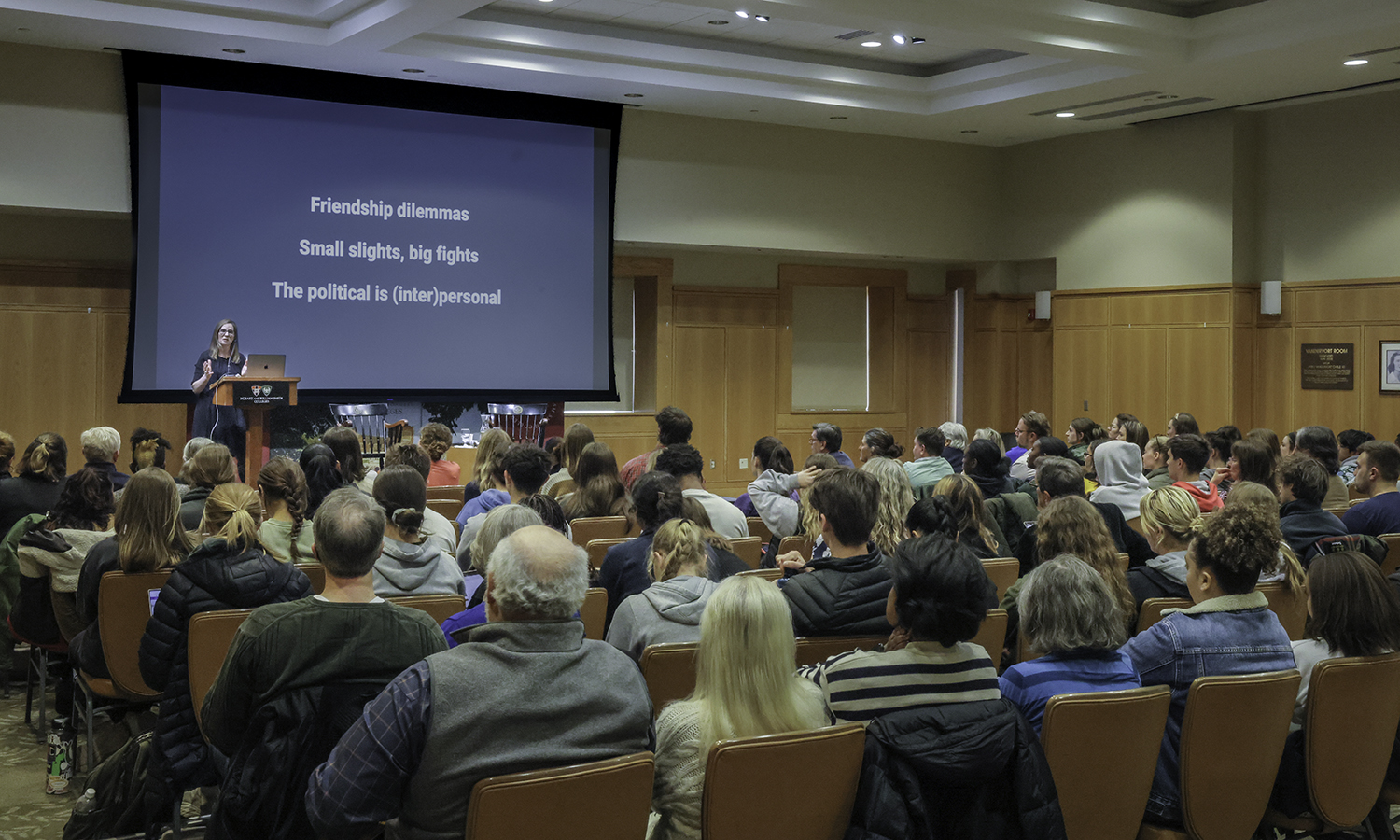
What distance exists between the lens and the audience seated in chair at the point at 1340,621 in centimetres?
325

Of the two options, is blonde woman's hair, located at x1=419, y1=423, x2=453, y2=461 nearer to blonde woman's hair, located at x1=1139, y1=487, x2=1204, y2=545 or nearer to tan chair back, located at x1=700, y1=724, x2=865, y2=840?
blonde woman's hair, located at x1=1139, y1=487, x2=1204, y2=545

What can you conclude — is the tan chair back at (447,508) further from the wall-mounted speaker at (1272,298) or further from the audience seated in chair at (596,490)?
the wall-mounted speaker at (1272,298)

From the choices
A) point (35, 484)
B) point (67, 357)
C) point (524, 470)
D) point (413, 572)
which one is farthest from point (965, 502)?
point (67, 357)

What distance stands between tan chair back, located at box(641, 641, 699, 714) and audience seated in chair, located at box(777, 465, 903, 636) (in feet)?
1.19

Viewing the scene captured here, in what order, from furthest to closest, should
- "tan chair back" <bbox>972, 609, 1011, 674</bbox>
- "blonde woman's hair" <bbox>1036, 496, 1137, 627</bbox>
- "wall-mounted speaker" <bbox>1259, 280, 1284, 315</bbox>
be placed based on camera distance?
"wall-mounted speaker" <bbox>1259, 280, 1284, 315</bbox> → "blonde woman's hair" <bbox>1036, 496, 1137, 627</bbox> → "tan chair back" <bbox>972, 609, 1011, 674</bbox>

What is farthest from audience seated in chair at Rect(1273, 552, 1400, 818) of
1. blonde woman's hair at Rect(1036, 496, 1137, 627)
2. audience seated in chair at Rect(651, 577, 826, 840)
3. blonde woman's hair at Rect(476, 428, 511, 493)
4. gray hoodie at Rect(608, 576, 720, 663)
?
blonde woman's hair at Rect(476, 428, 511, 493)

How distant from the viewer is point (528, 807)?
2.28 m

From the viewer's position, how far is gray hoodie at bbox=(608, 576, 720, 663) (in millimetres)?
3576

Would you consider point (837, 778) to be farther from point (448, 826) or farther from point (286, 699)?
point (286, 699)

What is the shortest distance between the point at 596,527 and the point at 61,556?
228 centimetres

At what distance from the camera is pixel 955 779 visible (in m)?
2.50

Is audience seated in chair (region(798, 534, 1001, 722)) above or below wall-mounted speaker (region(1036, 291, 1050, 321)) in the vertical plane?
below

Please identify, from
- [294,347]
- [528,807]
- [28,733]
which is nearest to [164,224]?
[294,347]

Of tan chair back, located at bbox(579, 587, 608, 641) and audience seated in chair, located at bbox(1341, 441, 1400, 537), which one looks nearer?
tan chair back, located at bbox(579, 587, 608, 641)
